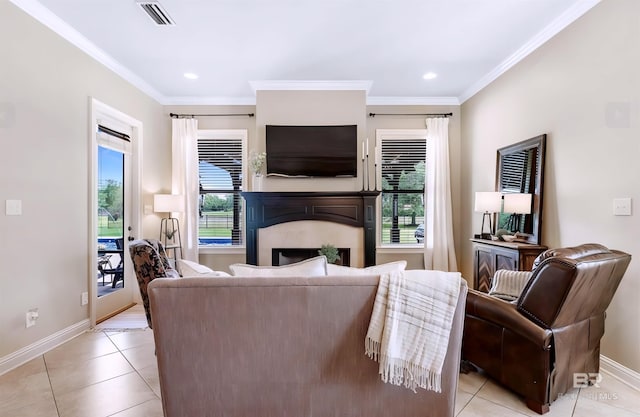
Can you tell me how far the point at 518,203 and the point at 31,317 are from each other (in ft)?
14.3

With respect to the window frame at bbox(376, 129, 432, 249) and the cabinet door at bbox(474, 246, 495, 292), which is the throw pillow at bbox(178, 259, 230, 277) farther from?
the window frame at bbox(376, 129, 432, 249)

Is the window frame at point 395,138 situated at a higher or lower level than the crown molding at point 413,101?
lower

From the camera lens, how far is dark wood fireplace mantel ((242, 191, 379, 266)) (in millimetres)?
4094

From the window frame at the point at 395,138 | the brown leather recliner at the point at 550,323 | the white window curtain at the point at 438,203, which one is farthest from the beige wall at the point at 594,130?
the window frame at the point at 395,138

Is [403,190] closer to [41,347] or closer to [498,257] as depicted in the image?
[498,257]

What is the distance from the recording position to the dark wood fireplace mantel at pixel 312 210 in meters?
4.09

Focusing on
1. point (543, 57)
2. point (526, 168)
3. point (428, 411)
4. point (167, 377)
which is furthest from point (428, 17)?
point (167, 377)

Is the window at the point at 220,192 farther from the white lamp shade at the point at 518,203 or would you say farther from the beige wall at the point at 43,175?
the white lamp shade at the point at 518,203

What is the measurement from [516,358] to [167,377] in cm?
192

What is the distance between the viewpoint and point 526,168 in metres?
3.20

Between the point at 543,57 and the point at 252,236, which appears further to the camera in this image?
the point at 252,236

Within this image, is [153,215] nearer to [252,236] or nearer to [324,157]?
[252,236]

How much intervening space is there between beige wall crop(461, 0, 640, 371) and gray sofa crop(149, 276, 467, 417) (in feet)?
5.61

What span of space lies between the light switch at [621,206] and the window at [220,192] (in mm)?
4223
